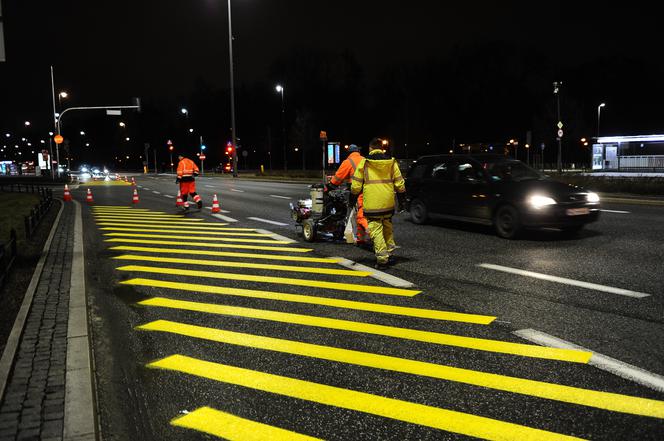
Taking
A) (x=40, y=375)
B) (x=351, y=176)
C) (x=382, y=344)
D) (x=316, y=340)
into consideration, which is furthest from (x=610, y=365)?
(x=351, y=176)

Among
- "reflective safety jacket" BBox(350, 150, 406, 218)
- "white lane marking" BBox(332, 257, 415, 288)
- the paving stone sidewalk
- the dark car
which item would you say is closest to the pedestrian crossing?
"white lane marking" BBox(332, 257, 415, 288)

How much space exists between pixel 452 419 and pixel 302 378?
46.2 inches

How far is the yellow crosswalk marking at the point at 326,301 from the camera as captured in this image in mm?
5602

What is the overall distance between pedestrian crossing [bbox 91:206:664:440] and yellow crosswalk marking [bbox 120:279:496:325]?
0.04ft

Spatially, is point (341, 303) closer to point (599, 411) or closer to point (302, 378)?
point (302, 378)

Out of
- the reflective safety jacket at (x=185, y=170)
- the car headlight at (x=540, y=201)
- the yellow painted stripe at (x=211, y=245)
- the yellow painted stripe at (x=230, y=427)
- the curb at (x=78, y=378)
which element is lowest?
the yellow painted stripe at (x=230, y=427)

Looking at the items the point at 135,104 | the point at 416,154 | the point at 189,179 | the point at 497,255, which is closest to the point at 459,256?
the point at 497,255

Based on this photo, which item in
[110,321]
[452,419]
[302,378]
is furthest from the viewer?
[110,321]

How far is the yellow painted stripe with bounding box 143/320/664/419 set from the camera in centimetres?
364

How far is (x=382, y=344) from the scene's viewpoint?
4.86 metres

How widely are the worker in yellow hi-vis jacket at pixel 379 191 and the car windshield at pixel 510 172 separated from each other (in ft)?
13.5

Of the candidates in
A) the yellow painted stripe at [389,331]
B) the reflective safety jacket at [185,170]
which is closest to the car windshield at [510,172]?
the yellow painted stripe at [389,331]

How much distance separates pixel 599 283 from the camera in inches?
273

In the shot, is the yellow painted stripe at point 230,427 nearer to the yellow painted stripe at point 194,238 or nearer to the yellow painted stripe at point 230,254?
the yellow painted stripe at point 230,254
